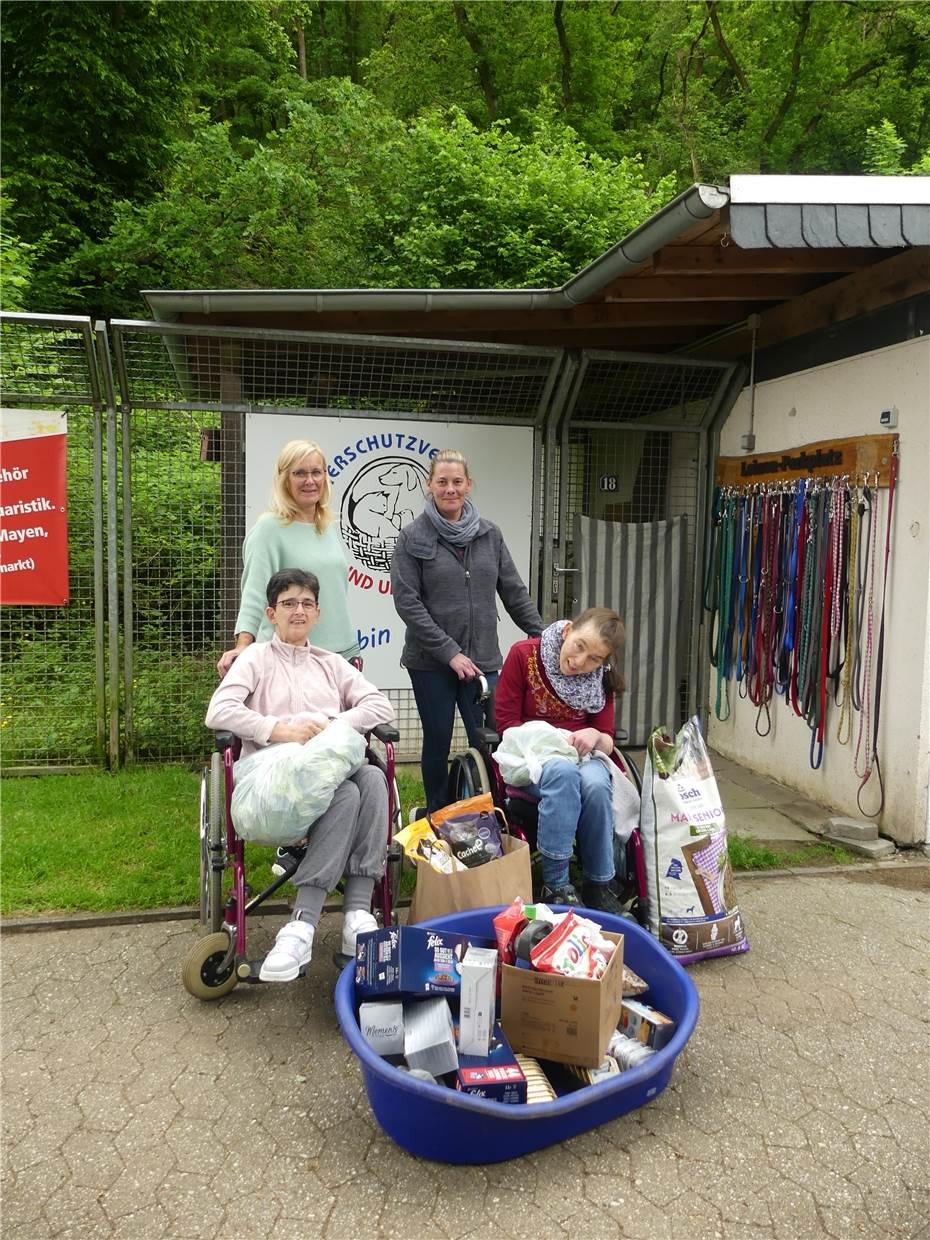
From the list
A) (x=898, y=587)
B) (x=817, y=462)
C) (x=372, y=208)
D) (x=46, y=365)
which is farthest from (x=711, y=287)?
(x=372, y=208)

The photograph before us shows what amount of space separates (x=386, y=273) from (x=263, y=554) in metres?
8.39

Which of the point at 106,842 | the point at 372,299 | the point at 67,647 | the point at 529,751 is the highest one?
the point at 372,299

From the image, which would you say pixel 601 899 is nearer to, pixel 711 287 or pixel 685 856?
pixel 685 856

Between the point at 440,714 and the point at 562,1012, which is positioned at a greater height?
the point at 440,714

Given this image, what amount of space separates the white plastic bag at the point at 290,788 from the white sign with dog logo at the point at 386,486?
→ 2690mm

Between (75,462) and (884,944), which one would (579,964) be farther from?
(75,462)

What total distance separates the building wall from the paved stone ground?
1.29 m

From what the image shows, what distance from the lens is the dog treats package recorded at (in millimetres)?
3174

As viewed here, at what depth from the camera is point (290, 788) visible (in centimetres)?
278

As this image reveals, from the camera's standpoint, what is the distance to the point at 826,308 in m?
4.84

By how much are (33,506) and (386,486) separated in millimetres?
2008

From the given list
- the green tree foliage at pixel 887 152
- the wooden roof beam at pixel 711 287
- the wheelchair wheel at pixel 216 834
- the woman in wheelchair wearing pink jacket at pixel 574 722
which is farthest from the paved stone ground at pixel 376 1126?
the green tree foliage at pixel 887 152

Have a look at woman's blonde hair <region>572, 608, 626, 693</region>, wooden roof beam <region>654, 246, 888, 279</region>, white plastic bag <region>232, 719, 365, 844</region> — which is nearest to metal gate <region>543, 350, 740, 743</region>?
wooden roof beam <region>654, 246, 888, 279</region>

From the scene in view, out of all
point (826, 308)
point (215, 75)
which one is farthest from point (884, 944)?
point (215, 75)
